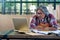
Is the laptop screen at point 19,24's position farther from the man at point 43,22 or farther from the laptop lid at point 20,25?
the man at point 43,22

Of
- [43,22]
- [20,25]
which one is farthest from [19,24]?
[43,22]

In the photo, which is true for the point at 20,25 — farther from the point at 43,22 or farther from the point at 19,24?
the point at 43,22

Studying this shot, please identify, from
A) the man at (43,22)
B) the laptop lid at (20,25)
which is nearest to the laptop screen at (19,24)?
the laptop lid at (20,25)

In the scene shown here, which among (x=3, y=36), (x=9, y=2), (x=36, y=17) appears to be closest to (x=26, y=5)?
(x=9, y=2)

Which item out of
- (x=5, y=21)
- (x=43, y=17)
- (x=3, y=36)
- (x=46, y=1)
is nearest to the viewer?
(x=3, y=36)

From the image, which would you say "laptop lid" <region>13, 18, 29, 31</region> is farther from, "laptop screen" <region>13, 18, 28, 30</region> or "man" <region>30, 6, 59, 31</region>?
"man" <region>30, 6, 59, 31</region>

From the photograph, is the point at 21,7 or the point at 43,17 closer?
the point at 43,17

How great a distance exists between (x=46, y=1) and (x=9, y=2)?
65 cm

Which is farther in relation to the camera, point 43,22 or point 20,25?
point 20,25

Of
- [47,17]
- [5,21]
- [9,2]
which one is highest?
[9,2]

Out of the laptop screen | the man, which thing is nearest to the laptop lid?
the laptop screen

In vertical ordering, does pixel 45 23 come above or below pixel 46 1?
below

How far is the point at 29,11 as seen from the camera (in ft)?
7.21

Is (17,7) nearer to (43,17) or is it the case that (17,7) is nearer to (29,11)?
(29,11)
